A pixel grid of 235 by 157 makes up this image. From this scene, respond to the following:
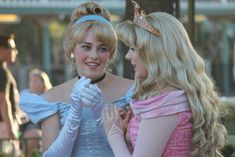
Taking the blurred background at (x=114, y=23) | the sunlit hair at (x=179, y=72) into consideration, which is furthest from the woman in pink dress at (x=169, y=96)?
the blurred background at (x=114, y=23)

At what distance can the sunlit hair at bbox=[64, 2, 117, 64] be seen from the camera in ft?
11.2

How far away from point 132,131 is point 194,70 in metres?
0.38

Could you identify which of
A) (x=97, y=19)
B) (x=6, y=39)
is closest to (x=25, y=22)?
(x=6, y=39)

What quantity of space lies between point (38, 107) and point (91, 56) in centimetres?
37

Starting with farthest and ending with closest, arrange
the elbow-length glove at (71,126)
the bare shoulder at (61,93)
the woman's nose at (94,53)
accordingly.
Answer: the bare shoulder at (61,93) → the woman's nose at (94,53) → the elbow-length glove at (71,126)

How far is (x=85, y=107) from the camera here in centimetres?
333

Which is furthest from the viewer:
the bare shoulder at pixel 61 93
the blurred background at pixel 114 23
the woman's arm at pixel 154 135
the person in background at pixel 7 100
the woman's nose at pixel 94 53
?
the person in background at pixel 7 100

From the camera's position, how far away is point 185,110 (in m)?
2.90

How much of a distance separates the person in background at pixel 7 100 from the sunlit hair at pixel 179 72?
4518 millimetres

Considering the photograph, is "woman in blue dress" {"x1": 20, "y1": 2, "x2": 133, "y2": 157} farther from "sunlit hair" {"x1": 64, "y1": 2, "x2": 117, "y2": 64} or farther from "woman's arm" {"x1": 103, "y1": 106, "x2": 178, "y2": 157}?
"woman's arm" {"x1": 103, "y1": 106, "x2": 178, "y2": 157}

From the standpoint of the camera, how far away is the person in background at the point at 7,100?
752cm

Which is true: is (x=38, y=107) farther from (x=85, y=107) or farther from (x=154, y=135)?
(x=154, y=135)

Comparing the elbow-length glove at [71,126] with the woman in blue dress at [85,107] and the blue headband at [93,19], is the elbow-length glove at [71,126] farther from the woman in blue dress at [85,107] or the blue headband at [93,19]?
the blue headband at [93,19]

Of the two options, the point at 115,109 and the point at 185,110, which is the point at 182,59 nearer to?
the point at 185,110
